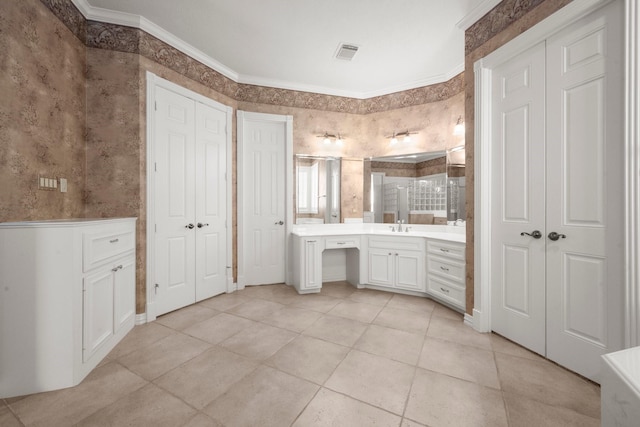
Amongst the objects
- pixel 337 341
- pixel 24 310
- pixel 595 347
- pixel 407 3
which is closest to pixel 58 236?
pixel 24 310

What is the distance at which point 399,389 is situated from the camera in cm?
169

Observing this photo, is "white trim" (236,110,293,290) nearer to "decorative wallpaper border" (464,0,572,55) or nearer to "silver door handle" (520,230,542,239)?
"decorative wallpaper border" (464,0,572,55)

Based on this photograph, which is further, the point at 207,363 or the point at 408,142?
the point at 408,142

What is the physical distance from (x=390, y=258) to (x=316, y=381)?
2135 millimetres

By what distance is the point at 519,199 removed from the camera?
7.36 feet

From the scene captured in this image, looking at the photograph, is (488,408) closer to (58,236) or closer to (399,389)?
(399,389)

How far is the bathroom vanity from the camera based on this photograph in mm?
3180

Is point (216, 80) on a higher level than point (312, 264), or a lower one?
higher

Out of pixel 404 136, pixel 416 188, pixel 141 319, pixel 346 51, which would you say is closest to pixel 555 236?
pixel 416 188

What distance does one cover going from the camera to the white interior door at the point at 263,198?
3.88 m

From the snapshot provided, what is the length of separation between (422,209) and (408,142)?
101 centimetres

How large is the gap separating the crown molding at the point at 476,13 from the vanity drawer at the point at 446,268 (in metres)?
2.39

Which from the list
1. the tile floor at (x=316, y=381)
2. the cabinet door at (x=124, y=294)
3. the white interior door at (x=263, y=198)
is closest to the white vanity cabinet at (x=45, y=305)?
the tile floor at (x=316, y=381)

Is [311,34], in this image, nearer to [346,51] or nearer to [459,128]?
[346,51]
